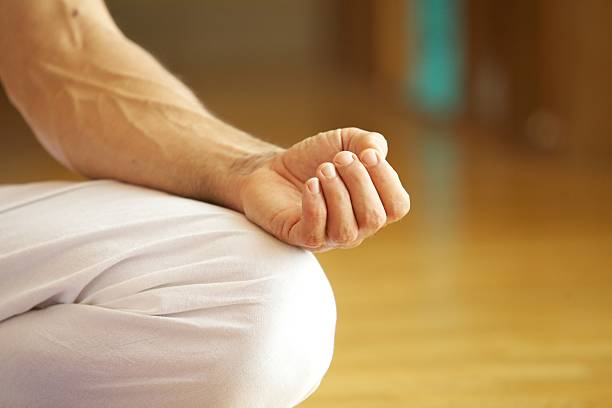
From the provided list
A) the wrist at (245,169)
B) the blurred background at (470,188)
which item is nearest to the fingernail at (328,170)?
the wrist at (245,169)

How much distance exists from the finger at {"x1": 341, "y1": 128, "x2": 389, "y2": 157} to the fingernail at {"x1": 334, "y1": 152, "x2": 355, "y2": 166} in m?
0.03

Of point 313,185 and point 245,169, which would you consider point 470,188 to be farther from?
point 313,185

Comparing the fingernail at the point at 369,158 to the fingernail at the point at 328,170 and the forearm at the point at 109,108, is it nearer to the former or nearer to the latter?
the fingernail at the point at 328,170

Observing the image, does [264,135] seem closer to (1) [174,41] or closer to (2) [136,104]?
(2) [136,104]

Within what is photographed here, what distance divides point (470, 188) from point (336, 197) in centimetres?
259

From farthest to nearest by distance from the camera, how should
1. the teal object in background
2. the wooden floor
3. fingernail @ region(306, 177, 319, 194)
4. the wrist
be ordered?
the teal object in background → the wooden floor → the wrist → fingernail @ region(306, 177, 319, 194)

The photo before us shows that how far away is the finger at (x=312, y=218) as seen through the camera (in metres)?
0.81

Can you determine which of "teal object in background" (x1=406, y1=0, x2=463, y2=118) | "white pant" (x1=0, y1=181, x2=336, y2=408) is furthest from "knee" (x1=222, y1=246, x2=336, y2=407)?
"teal object in background" (x1=406, y1=0, x2=463, y2=118)

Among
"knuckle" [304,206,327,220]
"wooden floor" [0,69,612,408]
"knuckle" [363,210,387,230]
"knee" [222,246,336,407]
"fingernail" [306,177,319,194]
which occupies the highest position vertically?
"fingernail" [306,177,319,194]

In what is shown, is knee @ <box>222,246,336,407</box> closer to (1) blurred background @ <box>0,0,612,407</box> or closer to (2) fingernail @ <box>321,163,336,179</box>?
(2) fingernail @ <box>321,163,336,179</box>

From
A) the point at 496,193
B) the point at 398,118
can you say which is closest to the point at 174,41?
the point at 398,118

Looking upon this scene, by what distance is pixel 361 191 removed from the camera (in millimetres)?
819

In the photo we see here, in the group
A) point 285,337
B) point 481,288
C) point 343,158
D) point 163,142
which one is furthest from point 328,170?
point 481,288

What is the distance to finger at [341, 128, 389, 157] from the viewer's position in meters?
0.85
